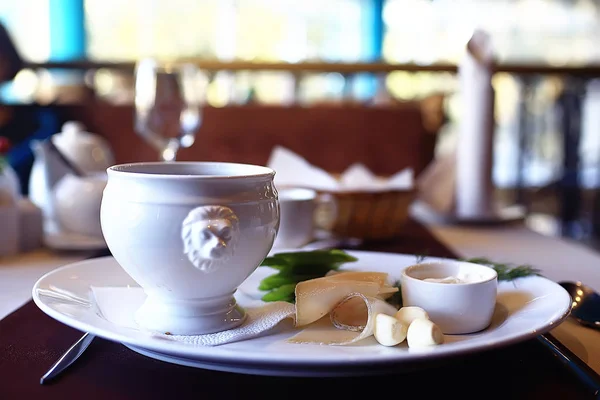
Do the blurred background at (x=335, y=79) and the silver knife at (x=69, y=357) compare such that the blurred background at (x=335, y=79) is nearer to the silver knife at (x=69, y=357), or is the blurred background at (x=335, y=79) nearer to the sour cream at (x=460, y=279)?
the sour cream at (x=460, y=279)

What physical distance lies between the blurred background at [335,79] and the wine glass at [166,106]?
16.1 inches

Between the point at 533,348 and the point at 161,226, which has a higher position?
the point at 161,226

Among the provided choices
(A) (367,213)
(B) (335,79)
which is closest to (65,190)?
(A) (367,213)

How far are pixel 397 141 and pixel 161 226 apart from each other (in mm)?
1524

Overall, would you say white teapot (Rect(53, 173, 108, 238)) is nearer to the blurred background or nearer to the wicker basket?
the wicker basket

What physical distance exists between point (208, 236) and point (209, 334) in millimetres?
84

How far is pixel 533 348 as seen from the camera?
20.2 inches

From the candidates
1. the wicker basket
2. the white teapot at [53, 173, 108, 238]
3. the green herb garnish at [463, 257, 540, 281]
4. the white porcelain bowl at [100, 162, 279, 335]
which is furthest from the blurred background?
the white porcelain bowl at [100, 162, 279, 335]

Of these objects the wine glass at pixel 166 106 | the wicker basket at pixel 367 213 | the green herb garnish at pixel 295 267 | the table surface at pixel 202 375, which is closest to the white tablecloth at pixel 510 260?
the table surface at pixel 202 375

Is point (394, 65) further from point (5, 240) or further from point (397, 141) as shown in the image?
point (5, 240)

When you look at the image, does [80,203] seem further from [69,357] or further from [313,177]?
[69,357]

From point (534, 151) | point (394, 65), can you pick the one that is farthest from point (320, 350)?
point (534, 151)

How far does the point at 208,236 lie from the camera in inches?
17.6

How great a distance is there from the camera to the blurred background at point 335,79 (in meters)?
1.88
